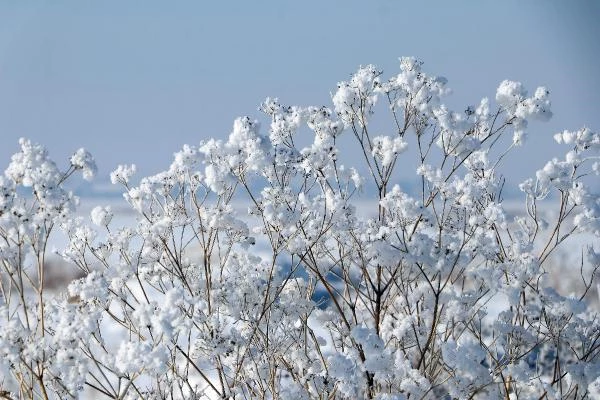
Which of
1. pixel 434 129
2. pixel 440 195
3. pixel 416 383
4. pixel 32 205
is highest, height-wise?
pixel 434 129

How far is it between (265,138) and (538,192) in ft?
6.70

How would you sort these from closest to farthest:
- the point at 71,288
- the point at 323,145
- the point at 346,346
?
the point at 71,288 → the point at 323,145 → the point at 346,346

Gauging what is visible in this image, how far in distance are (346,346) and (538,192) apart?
6.74 feet

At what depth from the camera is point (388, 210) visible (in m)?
5.25

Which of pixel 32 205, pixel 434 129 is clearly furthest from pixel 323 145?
pixel 32 205

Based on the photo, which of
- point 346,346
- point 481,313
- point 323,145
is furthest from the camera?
point 346,346

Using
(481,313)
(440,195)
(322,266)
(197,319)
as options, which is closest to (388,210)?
(440,195)

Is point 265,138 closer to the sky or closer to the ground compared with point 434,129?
closer to the ground

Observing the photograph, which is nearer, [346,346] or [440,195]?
[440,195]

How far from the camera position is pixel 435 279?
16.9 feet

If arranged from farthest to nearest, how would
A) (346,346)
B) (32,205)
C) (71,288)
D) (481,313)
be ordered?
(346,346), (481,313), (71,288), (32,205)

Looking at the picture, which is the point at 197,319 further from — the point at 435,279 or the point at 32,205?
the point at 435,279

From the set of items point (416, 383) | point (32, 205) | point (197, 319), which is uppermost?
point (32, 205)

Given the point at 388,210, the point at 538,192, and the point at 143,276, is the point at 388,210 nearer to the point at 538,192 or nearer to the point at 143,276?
the point at 538,192
